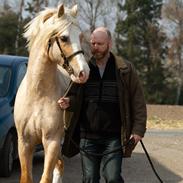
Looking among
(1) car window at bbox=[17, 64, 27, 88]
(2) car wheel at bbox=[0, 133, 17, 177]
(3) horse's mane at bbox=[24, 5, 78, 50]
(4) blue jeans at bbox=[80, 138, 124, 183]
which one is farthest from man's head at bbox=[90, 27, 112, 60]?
(1) car window at bbox=[17, 64, 27, 88]

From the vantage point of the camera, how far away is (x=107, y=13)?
2020 inches

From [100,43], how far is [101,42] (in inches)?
0.6

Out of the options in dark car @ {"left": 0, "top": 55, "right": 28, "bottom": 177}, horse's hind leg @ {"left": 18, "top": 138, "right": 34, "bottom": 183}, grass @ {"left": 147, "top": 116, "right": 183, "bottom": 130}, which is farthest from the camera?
grass @ {"left": 147, "top": 116, "right": 183, "bottom": 130}

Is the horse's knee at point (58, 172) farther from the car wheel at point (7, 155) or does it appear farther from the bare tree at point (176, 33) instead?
the bare tree at point (176, 33)

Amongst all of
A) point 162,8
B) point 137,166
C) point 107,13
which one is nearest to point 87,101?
point 137,166

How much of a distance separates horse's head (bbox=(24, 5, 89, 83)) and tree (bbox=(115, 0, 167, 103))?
35504 millimetres

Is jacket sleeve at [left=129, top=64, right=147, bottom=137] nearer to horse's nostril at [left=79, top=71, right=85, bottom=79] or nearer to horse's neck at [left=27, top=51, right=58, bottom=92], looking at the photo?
horse's nostril at [left=79, top=71, right=85, bottom=79]

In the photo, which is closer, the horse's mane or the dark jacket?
the dark jacket

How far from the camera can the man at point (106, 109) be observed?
520cm

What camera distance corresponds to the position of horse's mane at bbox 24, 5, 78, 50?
5.62 metres

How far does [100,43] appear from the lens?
16.9 feet

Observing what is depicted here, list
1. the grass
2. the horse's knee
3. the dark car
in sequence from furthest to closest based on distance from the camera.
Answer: the grass, the dark car, the horse's knee

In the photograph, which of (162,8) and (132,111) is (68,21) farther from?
(162,8)

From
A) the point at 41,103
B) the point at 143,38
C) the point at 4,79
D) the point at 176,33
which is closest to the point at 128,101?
the point at 41,103
